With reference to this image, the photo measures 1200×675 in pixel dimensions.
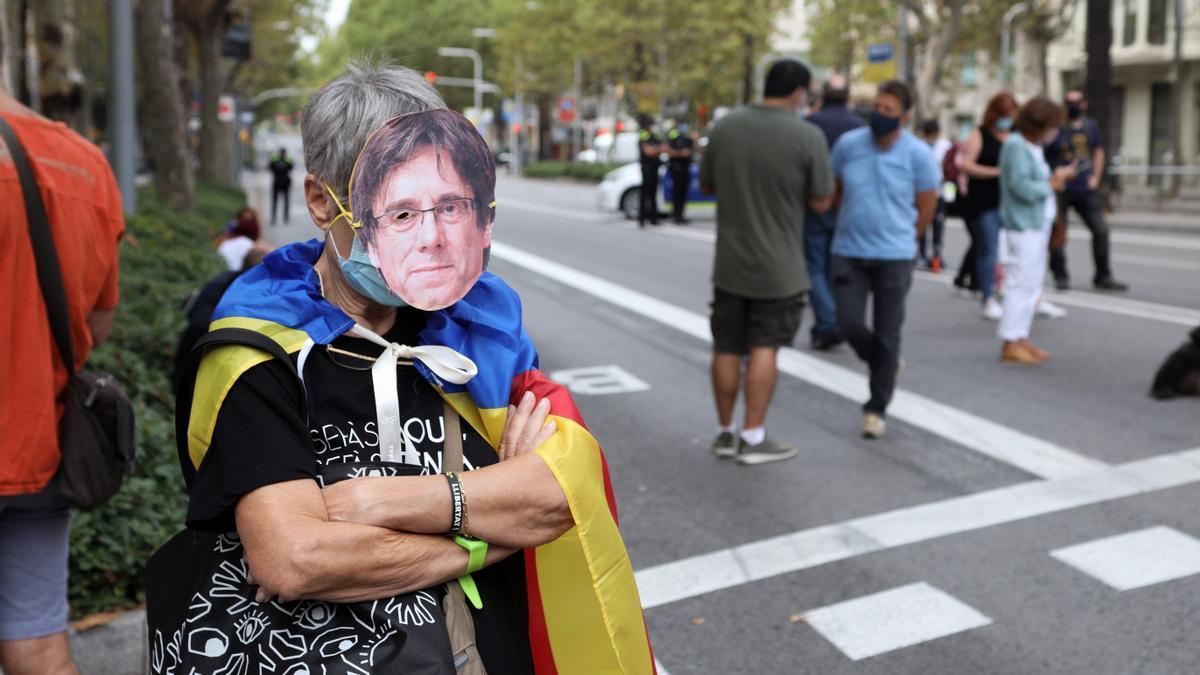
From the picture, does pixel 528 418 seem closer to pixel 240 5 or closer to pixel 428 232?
pixel 428 232

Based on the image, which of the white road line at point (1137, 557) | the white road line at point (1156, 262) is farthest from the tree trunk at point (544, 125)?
the white road line at point (1137, 557)

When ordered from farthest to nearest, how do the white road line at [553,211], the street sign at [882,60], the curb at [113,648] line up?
1. the street sign at [882,60]
2. the white road line at [553,211]
3. the curb at [113,648]

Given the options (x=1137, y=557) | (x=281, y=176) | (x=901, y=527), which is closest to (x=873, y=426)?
(x=901, y=527)

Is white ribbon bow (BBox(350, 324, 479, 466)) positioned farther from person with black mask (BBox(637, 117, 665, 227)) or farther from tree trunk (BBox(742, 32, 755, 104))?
tree trunk (BBox(742, 32, 755, 104))

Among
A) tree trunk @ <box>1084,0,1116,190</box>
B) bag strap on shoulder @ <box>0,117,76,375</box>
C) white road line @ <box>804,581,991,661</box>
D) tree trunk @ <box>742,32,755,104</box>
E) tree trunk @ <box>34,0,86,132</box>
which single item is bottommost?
white road line @ <box>804,581,991,661</box>

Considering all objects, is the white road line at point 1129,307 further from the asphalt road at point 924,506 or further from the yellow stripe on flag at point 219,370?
the yellow stripe on flag at point 219,370

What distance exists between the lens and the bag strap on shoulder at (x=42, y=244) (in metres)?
2.54

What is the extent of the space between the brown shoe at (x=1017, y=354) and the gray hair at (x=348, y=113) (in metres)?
7.61

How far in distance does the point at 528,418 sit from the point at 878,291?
5.10 m

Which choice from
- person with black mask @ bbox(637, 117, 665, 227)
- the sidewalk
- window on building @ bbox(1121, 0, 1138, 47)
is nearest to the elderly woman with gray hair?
person with black mask @ bbox(637, 117, 665, 227)

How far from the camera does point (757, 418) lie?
20.7 ft

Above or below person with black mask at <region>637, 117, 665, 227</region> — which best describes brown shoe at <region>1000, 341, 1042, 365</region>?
below

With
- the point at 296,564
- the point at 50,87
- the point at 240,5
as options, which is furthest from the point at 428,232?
the point at 240,5

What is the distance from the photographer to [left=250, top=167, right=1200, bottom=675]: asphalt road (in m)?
4.16
